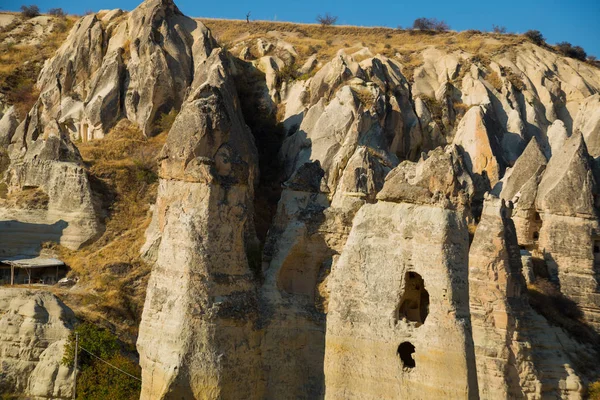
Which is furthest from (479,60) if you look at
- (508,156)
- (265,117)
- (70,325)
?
(70,325)

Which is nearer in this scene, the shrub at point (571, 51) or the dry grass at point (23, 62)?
the dry grass at point (23, 62)

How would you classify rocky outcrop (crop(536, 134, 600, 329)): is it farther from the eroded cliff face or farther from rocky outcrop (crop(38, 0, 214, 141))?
rocky outcrop (crop(38, 0, 214, 141))

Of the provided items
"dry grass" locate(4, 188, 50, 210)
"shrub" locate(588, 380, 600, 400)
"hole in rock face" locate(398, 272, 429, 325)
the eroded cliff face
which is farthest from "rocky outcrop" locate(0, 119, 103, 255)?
"shrub" locate(588, 380, 600, 400)

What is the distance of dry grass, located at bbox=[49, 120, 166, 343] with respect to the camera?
24.5 metres

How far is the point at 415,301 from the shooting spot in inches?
579

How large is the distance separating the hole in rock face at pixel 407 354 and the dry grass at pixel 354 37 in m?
36.2

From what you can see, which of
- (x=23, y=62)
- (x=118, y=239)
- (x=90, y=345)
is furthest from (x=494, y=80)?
(x=90, y=345)

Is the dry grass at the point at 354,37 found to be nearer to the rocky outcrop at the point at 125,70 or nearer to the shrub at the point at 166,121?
the rocky outcrop at the point at 125,70

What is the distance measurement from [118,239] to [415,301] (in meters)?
16.3

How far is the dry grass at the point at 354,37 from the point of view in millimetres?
51844

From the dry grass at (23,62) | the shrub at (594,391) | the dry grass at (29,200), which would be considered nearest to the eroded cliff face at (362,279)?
the shrub at (594,391)

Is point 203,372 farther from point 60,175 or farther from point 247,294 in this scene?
point 60,175

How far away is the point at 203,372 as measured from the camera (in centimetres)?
1405

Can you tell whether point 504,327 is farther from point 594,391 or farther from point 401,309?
point 594,391
